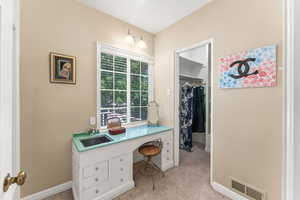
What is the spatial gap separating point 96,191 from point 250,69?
7.68ft

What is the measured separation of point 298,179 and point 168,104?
198cm

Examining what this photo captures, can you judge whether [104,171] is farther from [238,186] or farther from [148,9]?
Answer: [148,9]

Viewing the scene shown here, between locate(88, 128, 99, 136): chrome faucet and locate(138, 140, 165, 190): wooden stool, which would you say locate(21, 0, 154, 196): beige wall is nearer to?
locate(88, 128, 99, 136): chrome faucet

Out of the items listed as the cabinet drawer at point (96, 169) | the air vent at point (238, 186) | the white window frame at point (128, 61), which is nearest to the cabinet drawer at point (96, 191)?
the cabinet drawer at point (96, 169)

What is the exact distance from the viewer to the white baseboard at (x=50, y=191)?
5.07 ft

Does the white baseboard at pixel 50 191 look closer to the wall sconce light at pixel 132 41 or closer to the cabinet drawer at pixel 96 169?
the cabinet drawer at pixel 96 169

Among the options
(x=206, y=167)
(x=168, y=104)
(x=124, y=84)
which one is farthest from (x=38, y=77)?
(x=206, y=167)

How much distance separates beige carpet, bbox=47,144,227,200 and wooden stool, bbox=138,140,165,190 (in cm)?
12

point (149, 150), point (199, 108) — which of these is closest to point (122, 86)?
point (149, 150)

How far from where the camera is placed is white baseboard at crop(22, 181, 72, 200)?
1544 mm

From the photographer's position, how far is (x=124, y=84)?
242 cm

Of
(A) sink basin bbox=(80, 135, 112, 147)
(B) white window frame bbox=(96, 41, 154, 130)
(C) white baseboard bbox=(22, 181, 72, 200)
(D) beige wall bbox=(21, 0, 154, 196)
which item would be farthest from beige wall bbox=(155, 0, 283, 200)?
(C) white baseboard bbox=(22, 181, 72, 200)

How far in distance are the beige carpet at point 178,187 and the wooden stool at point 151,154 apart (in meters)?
0.12

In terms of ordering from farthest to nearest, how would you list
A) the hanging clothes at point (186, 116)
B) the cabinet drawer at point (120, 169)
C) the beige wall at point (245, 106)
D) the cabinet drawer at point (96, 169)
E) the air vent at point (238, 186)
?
the hanging clothes at point (186, 116), the cabinet drawer at point (120, 169), the air vent at point (238, 186), the cabinet drawer at point (96, 169), the beige wall at point (245, 106)
